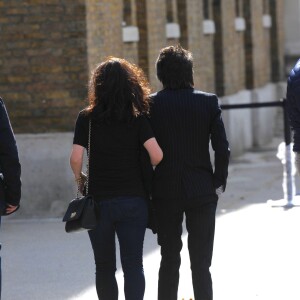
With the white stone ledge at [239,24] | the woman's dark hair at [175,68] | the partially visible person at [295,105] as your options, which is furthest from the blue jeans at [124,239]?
the white stone ledge at [239,24]

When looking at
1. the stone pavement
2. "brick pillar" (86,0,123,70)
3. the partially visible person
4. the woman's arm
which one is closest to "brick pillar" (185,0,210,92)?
"brick pillar" (86,0,123,70)

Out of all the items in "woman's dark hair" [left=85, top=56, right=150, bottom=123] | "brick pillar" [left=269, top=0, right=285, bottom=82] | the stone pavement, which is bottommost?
the stone pavement

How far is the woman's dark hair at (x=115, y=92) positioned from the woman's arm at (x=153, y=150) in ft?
0.54

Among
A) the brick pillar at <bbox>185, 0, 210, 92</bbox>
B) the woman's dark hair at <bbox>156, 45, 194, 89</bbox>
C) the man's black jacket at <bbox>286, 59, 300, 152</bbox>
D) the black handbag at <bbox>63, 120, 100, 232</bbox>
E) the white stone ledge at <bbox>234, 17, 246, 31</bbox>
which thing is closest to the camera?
the black handbag at <bbox>63, 120, 100, 232</bbox>

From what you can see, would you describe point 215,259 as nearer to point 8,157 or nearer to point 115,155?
point 115,155

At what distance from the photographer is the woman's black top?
6953 millimetres

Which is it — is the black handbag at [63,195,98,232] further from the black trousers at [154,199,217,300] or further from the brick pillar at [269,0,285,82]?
the brick pillar at [269,0,285,82]

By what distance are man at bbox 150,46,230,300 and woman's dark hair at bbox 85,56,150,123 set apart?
26cm

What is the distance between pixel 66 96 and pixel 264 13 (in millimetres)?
13227

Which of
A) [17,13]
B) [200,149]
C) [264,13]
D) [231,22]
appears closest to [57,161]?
[17,13]

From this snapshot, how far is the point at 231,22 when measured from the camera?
22.5 m

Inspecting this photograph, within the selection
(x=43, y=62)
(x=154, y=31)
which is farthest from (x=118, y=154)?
(x=154, y=31)

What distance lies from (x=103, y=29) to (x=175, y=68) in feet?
23.5

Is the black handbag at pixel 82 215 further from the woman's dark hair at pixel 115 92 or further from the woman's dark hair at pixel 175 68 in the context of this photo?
the woman's dark hair at pixel 175 68
